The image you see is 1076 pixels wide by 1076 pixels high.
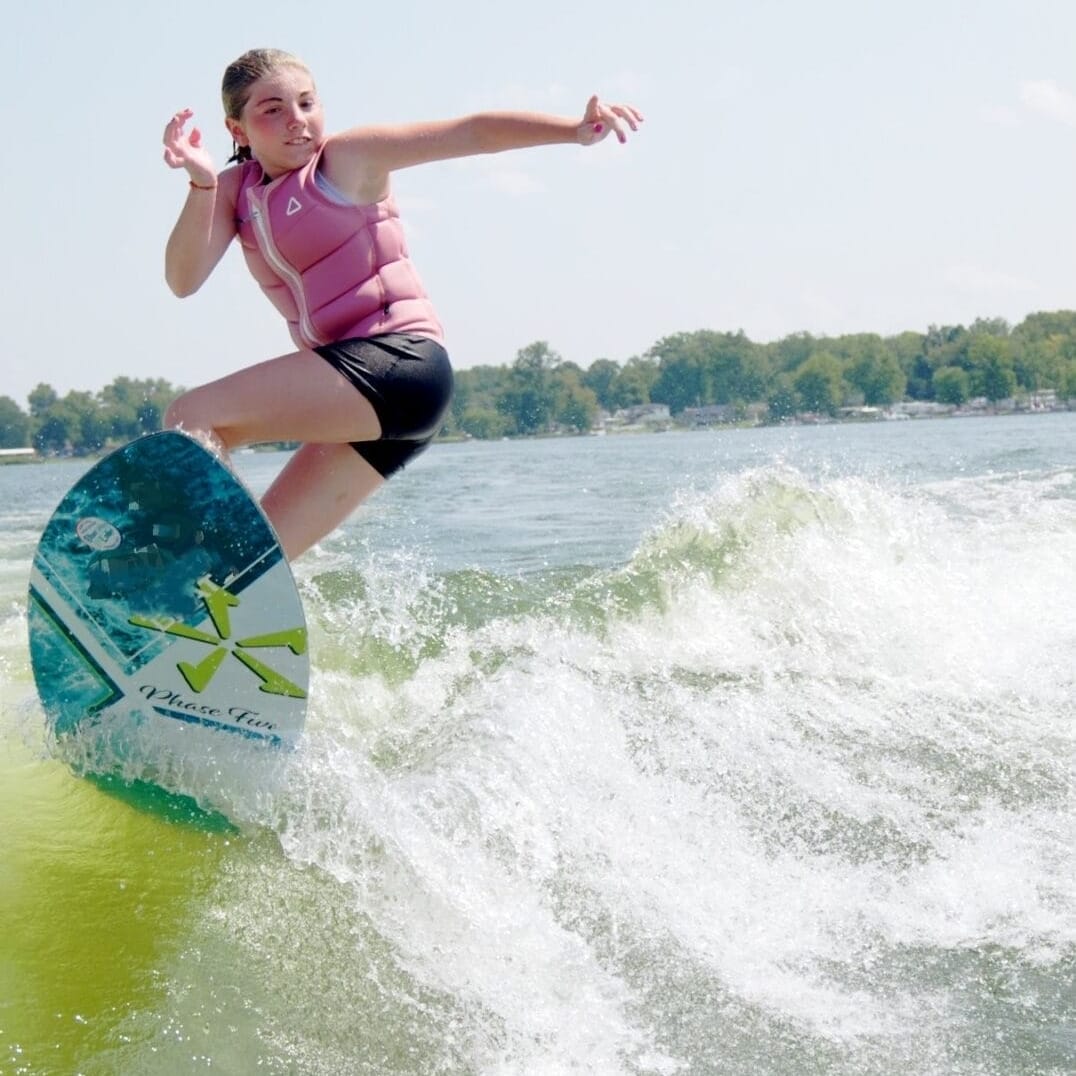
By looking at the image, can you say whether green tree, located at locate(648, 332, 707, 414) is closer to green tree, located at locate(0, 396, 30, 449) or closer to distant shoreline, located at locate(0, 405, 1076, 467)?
distant shoreline, located at locate(0, 405, 1076, 467)

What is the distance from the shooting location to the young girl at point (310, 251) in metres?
4.09

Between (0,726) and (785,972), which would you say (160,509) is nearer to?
(0,726)

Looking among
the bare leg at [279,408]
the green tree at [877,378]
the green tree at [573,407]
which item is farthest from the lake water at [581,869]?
the green tree at [877,378]

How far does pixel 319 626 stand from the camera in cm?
681

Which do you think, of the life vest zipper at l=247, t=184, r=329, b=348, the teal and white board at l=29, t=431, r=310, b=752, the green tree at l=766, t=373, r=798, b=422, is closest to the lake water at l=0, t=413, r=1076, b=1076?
the teal and white board at l=29, t=431, r=310, b=752

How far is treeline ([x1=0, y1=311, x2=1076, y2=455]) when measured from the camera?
75.2m

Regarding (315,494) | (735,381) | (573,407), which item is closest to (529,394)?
(573,407)

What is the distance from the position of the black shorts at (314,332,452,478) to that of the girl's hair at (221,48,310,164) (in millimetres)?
806

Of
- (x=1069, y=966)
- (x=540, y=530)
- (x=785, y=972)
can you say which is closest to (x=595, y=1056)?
(x=785, y=972)

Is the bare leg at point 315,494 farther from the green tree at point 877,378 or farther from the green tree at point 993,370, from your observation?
the green tree at point 877,378

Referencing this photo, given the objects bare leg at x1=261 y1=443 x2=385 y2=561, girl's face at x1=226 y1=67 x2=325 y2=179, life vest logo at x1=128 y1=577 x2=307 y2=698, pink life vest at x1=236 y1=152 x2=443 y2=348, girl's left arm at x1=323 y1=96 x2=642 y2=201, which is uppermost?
girl's face at x1=226 y1=67 x2=325 y2=179

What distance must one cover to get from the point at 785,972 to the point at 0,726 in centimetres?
275

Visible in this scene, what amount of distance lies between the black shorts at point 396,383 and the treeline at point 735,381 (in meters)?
67.1

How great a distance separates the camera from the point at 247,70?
4148 mm
